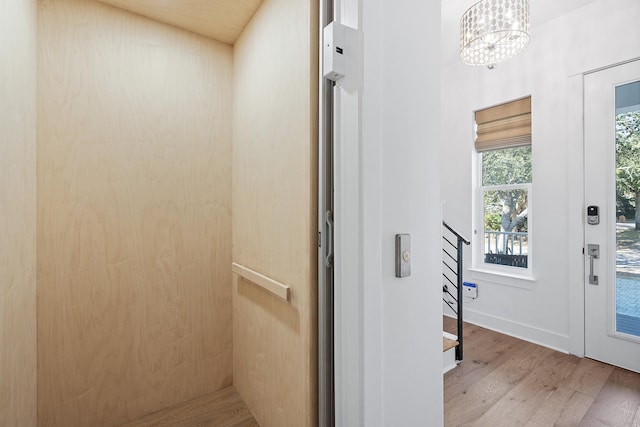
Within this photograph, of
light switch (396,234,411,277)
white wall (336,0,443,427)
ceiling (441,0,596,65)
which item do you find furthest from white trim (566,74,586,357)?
light switch (396,234,411,277)

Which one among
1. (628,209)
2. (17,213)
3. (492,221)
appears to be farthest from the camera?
(492,221)

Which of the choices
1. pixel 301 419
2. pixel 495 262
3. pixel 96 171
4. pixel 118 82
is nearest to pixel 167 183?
pixel 96 171

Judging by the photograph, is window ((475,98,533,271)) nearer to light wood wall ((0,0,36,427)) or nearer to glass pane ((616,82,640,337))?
glass pane ((616,82,640,337))

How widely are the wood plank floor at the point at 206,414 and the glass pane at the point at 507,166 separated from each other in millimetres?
3004

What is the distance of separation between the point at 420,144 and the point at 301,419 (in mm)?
1070

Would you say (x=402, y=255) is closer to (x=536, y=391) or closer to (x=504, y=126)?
(x=536, y=391)

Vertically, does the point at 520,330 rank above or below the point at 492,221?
below

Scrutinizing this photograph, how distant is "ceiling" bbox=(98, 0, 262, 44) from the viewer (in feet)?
4.75

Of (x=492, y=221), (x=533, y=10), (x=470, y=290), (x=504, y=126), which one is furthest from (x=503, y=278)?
(x=533, y=10)

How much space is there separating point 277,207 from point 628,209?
2.59 m

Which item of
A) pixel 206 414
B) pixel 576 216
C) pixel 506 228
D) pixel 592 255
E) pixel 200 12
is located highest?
pixel 200 12

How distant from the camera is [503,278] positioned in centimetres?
293

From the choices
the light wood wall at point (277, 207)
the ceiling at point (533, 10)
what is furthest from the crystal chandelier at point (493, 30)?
the light wood wall at point (277, 207)

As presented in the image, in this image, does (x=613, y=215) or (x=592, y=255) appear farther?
(x=592, y=255)
